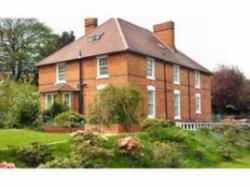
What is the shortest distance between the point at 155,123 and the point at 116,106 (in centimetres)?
38

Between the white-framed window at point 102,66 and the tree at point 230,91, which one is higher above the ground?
the white-framed window at point 102,66

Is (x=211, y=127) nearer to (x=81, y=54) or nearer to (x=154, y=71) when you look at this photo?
(x=154, y=71)

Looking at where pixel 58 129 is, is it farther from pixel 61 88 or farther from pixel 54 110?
pixel 61 88

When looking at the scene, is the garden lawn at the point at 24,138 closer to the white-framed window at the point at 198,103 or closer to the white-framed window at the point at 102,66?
the white-framed window at the point at 102,66

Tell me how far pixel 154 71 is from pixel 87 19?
73cm

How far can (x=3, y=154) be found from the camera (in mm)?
6383

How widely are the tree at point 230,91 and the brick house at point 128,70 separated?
0.08m

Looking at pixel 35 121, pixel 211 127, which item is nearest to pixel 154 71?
pixel 211 127

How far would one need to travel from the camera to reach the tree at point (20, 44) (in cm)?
635

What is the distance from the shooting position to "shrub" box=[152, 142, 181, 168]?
647cm

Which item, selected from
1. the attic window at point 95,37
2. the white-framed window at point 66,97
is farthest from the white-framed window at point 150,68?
the white-framed window at point 66,97

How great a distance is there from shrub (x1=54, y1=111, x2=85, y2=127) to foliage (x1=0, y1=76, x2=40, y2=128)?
0.60 feet

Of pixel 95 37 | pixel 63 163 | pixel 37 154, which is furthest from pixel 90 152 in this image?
pixel 95 37
